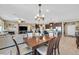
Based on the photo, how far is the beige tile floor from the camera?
2.14 m

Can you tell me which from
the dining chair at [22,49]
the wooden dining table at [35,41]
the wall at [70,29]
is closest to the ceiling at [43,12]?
the wall at [70,29]

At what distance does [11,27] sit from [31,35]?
42 cm

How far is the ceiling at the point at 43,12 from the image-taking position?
2125 millimetres

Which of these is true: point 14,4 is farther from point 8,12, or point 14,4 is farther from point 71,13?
point 71,13

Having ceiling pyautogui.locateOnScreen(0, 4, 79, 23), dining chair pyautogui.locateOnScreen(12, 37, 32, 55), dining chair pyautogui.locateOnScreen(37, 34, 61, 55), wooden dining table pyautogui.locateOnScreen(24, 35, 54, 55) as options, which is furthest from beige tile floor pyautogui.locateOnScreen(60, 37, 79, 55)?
dining chair pyautogui.locateOnScreen(12, 37, 32, 55)

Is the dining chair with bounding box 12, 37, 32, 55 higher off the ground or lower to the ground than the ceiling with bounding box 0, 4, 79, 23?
lower

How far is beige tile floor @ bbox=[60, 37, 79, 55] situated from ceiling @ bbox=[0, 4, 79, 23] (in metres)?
0.39

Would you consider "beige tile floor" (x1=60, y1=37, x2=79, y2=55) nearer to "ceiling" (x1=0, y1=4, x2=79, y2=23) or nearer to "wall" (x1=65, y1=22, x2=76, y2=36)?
"wall" (x1=65, y1=22, x2=76, y2=36)

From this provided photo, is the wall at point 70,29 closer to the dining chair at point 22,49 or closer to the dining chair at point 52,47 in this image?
the dining chair at point 52,47

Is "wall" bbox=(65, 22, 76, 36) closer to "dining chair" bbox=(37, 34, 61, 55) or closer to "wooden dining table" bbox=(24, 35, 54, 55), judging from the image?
"dining chair" bbox=(37, 34, 61, 55)

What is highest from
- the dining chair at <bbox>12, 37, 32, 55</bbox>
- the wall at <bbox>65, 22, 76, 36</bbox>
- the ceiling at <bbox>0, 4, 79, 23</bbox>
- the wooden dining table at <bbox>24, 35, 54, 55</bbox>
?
the ceiling at <bbox>0, 4, 79, 23</bbox>

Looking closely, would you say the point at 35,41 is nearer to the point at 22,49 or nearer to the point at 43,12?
the point at 22,49
